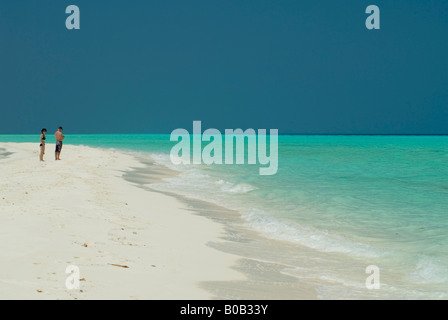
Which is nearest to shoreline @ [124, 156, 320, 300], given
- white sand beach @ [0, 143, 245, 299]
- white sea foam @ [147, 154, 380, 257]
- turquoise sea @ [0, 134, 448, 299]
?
white sand beach @ [0, 143, 245, 299]

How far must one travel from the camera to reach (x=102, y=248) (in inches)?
271

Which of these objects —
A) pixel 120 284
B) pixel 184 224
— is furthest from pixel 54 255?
pixel 184 224

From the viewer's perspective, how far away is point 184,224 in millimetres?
10102

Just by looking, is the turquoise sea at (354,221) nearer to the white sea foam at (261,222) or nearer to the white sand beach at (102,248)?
the white sea foam at (261,222)

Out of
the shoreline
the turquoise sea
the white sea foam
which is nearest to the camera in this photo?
the shoreline

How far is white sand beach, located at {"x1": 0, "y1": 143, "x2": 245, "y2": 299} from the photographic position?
17.1 feet

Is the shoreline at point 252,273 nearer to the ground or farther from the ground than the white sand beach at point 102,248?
nearer to the ground

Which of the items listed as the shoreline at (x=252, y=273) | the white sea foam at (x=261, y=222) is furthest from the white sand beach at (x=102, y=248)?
the white sea foam at (x=261, y=222)

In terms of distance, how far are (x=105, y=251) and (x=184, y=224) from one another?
3.47 metres

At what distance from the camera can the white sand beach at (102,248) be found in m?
5.22

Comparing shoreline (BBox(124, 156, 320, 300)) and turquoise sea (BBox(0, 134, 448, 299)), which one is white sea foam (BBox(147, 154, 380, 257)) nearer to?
turquoise sea (BBox(0, 134, 448, 299))

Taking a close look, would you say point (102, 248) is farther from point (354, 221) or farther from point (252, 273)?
point (354, 221)
